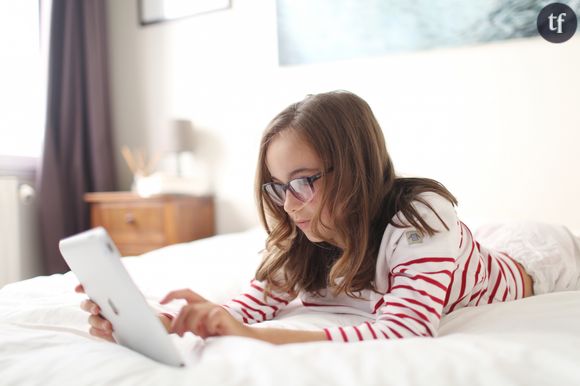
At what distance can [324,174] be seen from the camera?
0.86 meters

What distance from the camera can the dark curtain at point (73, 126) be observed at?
8.12ft

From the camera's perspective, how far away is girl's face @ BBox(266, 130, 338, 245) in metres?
0.86

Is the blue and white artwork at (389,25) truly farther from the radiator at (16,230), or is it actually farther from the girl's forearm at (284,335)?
the girl's forearm at (284,335)

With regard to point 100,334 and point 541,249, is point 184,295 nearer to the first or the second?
point 100,334

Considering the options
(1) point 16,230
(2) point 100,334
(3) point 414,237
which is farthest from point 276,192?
(1) point 16,230

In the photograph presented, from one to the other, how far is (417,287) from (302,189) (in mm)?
263

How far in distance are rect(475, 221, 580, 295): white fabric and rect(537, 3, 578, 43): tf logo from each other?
95 centimetres

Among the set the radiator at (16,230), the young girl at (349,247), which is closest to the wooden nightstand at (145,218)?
the radiator at (16,230)

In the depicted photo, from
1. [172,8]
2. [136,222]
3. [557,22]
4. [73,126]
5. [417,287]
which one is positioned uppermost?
[172,8]

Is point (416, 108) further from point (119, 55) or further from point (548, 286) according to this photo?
point (119, 55)

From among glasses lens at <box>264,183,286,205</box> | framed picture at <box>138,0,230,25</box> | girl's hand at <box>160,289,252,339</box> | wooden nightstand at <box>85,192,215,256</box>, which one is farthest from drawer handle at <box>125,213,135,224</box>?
girl's hand at <box>160,289,252,339</box>

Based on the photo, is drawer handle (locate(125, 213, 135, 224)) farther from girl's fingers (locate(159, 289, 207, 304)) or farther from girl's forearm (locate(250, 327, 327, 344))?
girl's forearm (locate(250, 327, 327, 344))

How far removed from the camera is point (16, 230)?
2250mm

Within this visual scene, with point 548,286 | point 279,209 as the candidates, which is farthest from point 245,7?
point 548,286
